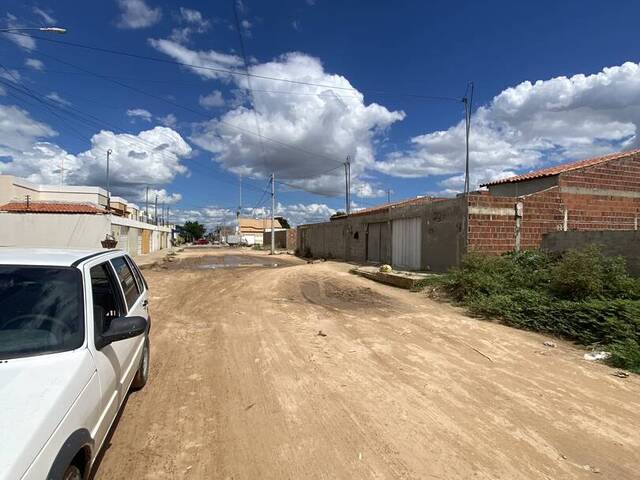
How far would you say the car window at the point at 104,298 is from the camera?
3.28 m

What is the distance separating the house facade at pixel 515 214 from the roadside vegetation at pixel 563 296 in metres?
1.89

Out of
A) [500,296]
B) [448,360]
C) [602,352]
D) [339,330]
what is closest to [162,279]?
[339,330]

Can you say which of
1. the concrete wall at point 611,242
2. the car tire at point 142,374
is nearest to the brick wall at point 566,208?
the concrete wall at point 611,242

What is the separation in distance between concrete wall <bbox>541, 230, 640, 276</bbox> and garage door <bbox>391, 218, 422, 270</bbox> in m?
5.47

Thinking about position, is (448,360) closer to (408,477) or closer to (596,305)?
(408,477)

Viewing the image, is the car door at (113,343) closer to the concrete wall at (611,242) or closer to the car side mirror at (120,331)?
the car side mirror at (120,331)

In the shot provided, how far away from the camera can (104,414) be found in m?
2.94

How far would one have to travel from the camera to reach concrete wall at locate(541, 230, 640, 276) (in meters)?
11.4

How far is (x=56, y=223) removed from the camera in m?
28.5

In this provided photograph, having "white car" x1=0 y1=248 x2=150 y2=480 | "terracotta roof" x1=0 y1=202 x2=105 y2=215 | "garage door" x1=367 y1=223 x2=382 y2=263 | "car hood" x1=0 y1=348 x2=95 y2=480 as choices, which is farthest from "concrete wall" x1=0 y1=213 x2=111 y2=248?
"car hood" x1=0 y1=348 x2=95 y2=480

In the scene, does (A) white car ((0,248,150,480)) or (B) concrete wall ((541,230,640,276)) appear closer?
(A) white car ((0,248,150,480))

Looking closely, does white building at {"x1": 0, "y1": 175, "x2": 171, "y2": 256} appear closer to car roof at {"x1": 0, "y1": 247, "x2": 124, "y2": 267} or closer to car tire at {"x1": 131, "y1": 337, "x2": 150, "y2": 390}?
car tire at {"x1": 131, "y1": 337, "x2": 150, "y2": 390}

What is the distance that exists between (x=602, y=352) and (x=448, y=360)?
8.55 feet

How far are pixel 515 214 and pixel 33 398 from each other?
16.0 metres
